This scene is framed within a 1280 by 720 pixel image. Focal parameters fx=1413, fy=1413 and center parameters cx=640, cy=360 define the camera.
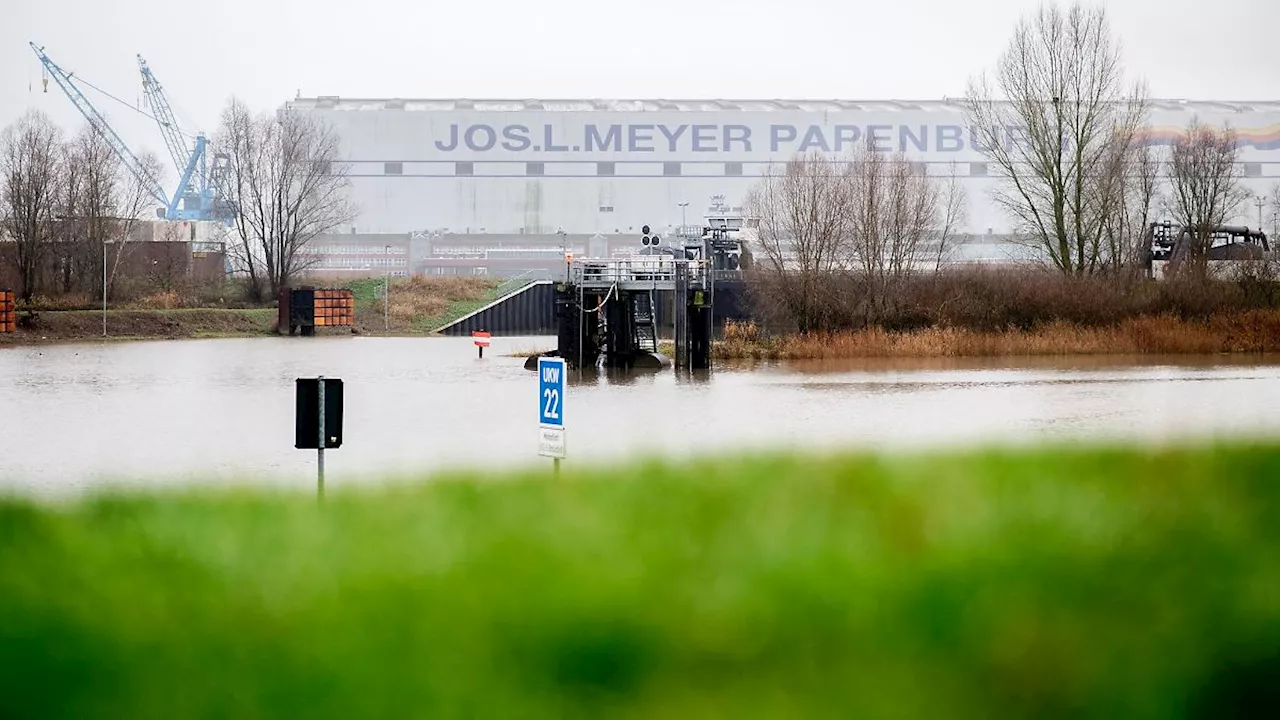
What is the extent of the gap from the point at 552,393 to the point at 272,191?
2120 inches

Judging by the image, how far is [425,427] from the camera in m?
20.4

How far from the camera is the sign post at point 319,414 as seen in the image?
9.99 meters

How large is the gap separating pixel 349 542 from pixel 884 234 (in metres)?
36.3

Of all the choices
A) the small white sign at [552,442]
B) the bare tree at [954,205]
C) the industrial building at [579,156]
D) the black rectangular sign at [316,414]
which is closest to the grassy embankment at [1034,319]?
the small white sign at [552,442]

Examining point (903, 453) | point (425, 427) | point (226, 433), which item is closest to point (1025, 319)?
point (425, 427)

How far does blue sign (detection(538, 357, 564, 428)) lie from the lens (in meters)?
10.8

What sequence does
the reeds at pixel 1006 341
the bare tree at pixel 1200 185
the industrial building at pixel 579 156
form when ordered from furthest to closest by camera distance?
the industrial building at pixel 579 156 < the bare tree at pixel 1200 185 < the reeds at pixel 1006 341

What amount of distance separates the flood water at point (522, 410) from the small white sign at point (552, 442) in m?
0.18

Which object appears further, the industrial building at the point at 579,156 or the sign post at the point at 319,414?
the industrial building at the point at 579,156

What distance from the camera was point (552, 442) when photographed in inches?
422

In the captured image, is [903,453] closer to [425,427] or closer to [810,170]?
[425,427]

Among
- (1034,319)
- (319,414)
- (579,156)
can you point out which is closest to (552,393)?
(319,414)

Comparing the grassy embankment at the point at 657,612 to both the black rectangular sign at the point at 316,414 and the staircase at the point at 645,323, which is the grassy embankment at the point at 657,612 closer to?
the black rectangular sign at the point at 316,414

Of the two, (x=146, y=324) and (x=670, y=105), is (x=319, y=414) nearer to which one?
(x=146, y=324)
